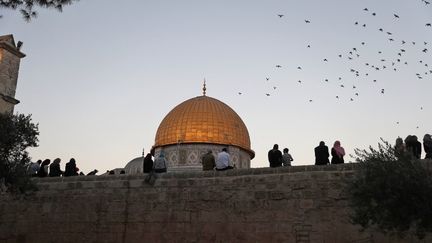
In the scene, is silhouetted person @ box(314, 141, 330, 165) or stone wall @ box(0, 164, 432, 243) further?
silhouetted person @ box(314, 141, 330, 165)

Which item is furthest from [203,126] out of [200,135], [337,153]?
[337,153]

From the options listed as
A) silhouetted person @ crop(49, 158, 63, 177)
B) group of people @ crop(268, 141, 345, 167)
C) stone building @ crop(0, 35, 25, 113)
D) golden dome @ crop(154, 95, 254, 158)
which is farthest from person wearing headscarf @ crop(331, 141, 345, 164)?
stone building @ crop(0, 35, 25, 113)

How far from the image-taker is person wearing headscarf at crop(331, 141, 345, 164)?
10880 millimetres

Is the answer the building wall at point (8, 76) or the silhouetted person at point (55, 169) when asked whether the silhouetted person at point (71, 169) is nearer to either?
the silhouetted person at point (55, 169)

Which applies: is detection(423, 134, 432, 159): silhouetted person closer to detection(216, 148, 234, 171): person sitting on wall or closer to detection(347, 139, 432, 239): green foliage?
detection(347, 139, 432, 239): green foliage

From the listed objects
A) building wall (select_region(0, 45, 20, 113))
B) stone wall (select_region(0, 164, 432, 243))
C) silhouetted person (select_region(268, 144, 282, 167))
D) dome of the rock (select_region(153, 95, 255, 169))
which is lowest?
stone wall (select_region(0, 164, 432, 243))

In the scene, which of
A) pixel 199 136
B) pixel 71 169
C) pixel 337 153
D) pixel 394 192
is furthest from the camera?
pixel 199 136

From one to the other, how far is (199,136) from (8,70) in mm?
8935

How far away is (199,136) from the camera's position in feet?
78.0

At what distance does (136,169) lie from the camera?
104 feet

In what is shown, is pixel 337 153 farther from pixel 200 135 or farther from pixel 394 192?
pixel 200 135

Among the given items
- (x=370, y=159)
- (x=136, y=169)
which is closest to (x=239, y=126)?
(x=136, y=169)

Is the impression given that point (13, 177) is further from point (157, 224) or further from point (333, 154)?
point (333, 154)

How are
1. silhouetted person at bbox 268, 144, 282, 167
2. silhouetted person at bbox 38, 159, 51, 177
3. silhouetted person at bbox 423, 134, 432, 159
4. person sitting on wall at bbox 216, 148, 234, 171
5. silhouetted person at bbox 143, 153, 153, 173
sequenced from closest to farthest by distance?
silhouetted person at bbox 423, 134, 432, 159 → silhouetted person at bbox 268, 144, 282, 167 → person sitting on wall at bbox 216, 148, 234, 171 → silhouetted person at bbox 143, 153, 153, 173 → silhouetted person at bbox 38, 159, 51, 177
